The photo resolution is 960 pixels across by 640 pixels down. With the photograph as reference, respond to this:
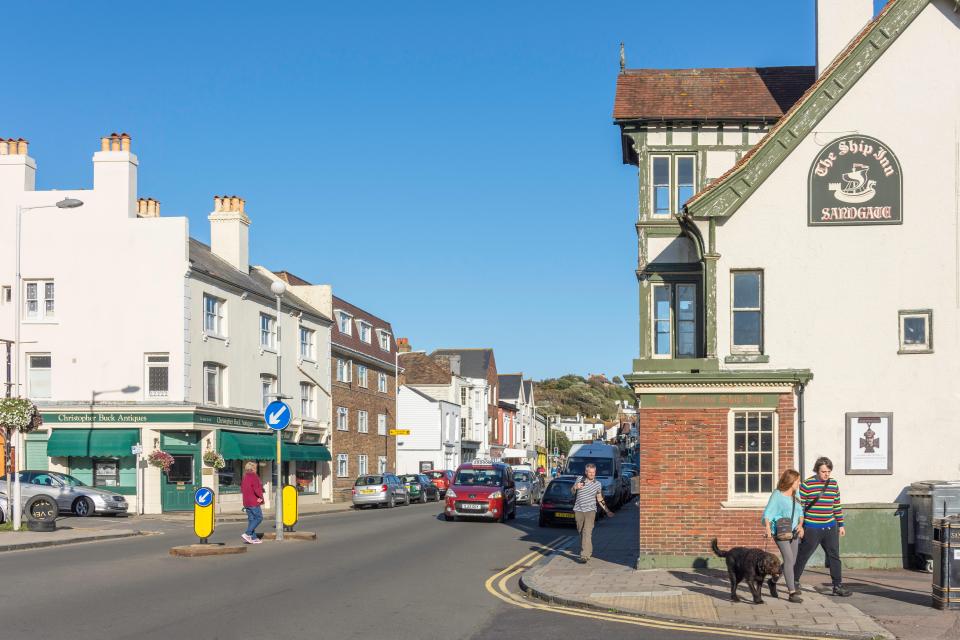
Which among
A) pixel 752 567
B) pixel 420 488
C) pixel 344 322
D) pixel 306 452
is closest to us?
pixel 752 567

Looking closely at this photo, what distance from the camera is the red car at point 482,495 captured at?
3369 centimetres

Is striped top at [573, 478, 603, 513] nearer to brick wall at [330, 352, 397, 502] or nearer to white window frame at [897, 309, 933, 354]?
white window frame at [897, 309, 933, 354]

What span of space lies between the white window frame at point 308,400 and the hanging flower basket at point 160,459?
41.0 ft

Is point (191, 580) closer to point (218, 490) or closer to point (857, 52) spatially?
point (857, 52)

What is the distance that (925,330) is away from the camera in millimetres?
18062

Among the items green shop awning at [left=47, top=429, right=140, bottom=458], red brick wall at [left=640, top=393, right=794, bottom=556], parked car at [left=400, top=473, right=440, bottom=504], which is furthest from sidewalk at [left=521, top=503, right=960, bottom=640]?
parked car at [left=400, top=473, right=440, bottom=504]

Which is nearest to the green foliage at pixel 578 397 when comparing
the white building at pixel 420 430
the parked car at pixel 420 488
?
the white building at pixel 420 430

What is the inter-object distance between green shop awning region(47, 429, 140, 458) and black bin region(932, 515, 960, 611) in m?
30.8

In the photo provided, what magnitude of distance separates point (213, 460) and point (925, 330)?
28.3 meters

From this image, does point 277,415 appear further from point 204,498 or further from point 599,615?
point 599,615

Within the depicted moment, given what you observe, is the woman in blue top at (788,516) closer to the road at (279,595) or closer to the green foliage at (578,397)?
the road at (279,595)

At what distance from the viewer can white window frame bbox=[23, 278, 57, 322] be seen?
39.8 m

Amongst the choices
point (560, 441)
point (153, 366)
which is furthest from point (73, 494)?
point (560, 441)

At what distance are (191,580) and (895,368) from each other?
38.8 feet
